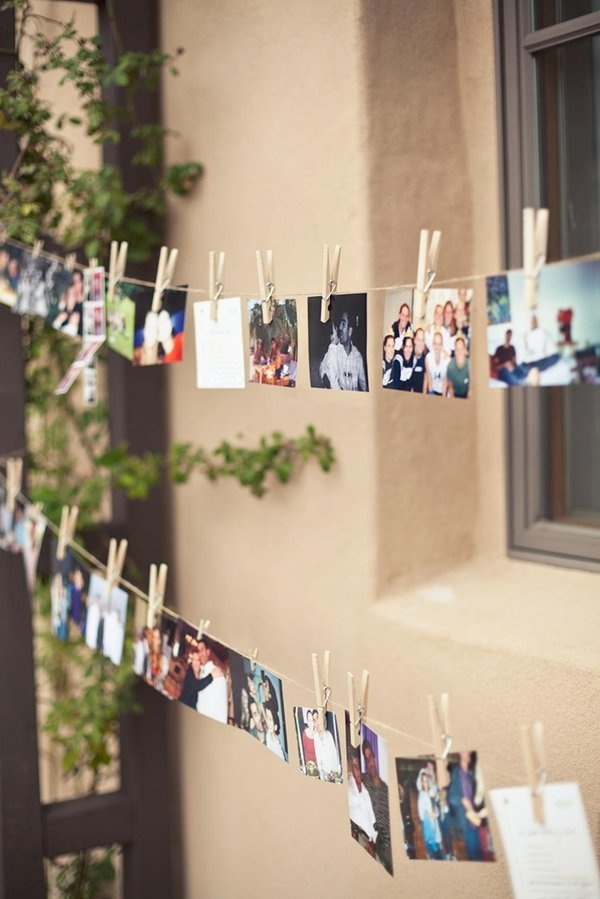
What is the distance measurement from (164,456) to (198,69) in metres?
1.09

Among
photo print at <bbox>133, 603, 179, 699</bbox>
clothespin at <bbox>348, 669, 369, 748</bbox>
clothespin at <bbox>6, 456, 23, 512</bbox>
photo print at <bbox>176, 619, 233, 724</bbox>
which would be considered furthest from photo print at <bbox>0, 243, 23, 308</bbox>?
clothespin at <bbox>348, 669, 369, 748</bbox>

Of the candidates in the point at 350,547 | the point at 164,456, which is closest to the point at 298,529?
the point at 350,547

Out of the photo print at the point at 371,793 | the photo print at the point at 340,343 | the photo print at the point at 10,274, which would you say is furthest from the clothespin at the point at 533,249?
the photo print at the point at 10,274

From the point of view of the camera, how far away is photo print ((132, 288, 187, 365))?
181cm

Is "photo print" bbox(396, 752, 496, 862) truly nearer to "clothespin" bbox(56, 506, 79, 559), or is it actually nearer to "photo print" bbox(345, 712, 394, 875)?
"photo print" bbox(345, 712, 394, 875)

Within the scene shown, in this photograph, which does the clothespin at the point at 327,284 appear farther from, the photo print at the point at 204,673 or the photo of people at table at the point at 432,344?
the photo print at the point at 204,673

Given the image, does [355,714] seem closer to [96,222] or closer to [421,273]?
[421,273]

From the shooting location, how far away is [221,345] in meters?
1.65

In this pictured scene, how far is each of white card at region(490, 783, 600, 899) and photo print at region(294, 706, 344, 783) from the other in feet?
1.17

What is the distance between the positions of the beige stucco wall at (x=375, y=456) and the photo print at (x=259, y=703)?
0.43m

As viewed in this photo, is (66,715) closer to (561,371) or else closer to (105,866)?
(105,866)

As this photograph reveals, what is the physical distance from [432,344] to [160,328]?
2.18 ft

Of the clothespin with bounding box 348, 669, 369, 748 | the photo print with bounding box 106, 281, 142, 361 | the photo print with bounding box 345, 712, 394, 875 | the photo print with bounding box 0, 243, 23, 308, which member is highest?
the photo print with bounding box 0, 243, 23, 308

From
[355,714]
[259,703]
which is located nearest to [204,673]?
[259,703]
